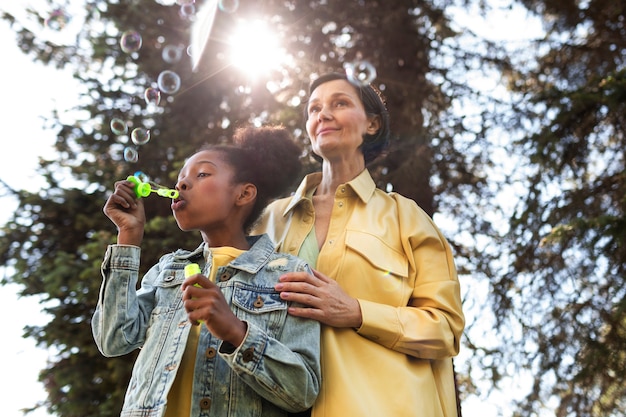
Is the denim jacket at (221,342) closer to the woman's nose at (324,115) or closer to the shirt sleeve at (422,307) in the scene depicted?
the shirt sleeve at (422,307)

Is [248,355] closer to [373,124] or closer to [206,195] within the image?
[206,195]

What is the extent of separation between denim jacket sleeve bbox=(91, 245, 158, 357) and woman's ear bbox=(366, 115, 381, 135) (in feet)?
4.37

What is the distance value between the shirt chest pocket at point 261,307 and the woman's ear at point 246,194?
46 centimetres

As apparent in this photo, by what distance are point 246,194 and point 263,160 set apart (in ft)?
0.88

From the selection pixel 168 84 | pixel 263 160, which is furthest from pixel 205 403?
pixel 168 84

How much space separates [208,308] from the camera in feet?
5.85

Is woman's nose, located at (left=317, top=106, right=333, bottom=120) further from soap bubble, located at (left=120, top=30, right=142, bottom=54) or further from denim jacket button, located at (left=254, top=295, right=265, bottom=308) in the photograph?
soap bubble, located at (left=120, top=30, right=142, bottom=54)

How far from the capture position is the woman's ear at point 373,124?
9.93ft

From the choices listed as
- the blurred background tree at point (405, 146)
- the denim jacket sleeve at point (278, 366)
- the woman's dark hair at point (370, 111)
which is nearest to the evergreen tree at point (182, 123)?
the blurred background tree at point (405, 146)

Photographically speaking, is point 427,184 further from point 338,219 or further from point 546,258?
point 338,219

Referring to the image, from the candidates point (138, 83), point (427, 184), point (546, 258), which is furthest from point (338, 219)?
point (138, 83)

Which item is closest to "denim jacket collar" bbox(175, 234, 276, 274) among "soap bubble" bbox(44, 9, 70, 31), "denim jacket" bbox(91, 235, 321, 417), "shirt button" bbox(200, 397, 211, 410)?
"denim jacket" bbox(91, 235, 321, 417)

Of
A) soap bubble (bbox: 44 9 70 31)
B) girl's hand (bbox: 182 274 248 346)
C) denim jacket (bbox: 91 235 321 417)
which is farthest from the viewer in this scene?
soap bubble (bbox: 44 9 70 31)

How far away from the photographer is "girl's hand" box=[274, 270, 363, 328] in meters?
2.12
